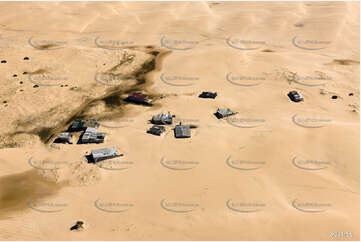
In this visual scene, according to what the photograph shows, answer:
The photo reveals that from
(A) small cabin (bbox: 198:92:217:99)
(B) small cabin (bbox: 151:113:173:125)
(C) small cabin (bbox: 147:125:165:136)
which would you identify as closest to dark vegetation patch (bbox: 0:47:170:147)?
(B) small cabin (bbox: 151:113:173:125)

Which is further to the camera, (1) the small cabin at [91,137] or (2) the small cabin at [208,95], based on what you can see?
(2) the small cabin at [208,95]

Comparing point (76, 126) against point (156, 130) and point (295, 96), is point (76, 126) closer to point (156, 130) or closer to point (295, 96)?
point (156, 130)

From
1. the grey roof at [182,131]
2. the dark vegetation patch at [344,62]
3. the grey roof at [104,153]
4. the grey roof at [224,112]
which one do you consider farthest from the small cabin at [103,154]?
the dark vegetation patch at [344,62]

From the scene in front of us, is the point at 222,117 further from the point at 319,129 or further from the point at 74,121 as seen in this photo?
the point at 74,121

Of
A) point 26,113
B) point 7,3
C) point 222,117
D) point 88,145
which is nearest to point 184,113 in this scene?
point 222,117

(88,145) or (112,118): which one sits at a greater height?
(112,118)

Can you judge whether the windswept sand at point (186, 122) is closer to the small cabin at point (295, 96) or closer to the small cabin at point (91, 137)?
the small cabin at point (91, 137)
